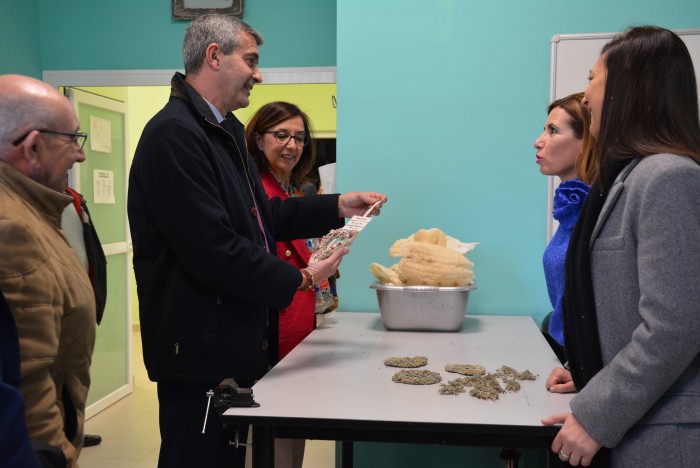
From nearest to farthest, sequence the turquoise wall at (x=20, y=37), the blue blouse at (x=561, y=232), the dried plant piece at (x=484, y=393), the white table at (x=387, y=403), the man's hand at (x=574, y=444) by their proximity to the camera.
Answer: the man's hand at (x=574, y=444)
the white table at (x=387, y=403)
the dried plant piece at (x=484, y=393)
the blue blouse at (x=561, y=232)
the turquoise wall at (x=20, y=37)

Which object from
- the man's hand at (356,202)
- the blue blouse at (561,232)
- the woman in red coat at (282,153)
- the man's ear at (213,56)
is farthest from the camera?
the woman in red coat at (282,153)

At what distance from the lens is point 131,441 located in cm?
382

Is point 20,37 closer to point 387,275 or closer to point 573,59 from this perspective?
point 387,275

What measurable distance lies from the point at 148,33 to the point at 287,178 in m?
1.63

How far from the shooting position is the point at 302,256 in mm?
2631

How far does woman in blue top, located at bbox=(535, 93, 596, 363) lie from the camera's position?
1.88 m

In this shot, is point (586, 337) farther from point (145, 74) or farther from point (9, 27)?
point (9, 27)

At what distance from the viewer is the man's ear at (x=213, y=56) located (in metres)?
2.04

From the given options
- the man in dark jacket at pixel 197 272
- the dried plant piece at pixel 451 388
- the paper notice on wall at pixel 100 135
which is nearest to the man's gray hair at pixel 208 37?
the man in dark jacket at pixel 197 272

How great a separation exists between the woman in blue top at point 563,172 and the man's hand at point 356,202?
1.83 feet

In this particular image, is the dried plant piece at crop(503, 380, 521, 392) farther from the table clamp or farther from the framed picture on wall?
the framed picture on wall

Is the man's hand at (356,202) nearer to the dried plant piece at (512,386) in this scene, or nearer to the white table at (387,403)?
the white table at (387,403)

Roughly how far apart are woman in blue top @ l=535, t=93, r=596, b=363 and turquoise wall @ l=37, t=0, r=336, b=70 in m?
1.85

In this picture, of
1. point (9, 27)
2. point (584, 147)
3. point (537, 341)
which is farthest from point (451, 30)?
point (9, 27)
